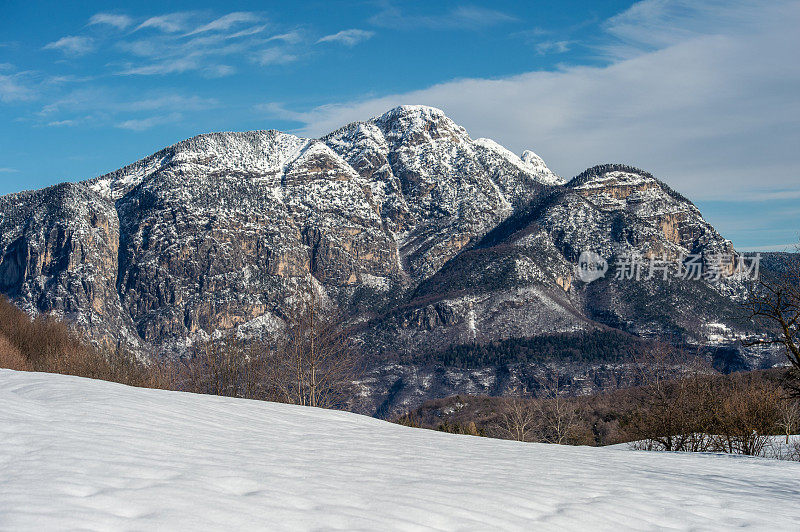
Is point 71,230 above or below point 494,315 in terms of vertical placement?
above

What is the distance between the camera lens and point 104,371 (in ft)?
102

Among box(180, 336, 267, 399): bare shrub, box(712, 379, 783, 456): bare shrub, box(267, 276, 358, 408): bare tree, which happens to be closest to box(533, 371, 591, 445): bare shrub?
box(267, 276, 358, 408): bare tree

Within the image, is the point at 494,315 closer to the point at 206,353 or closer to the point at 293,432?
the point at 206,353

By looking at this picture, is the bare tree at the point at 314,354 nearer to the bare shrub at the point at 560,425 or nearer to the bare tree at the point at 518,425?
the bare shrub at the point at 560,425

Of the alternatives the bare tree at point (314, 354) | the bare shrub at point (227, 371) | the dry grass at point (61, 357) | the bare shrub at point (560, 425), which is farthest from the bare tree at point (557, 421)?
the dry grass at point (61, 357)

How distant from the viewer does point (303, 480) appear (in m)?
5.28

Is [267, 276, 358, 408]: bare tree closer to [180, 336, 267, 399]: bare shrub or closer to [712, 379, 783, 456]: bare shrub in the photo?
[180, 336, 267, 399]: bare shrub

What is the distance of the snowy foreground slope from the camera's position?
161 inches

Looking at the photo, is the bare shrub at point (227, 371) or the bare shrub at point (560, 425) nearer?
the bare shrub at point (227, 371)

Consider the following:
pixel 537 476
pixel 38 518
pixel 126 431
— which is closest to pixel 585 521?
pixel 537 476

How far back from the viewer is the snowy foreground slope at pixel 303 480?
4.08 meters

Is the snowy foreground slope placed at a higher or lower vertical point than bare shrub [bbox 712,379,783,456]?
higher

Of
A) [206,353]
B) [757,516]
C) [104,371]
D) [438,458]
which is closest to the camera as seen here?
[757,516]

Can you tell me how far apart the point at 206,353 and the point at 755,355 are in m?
150
